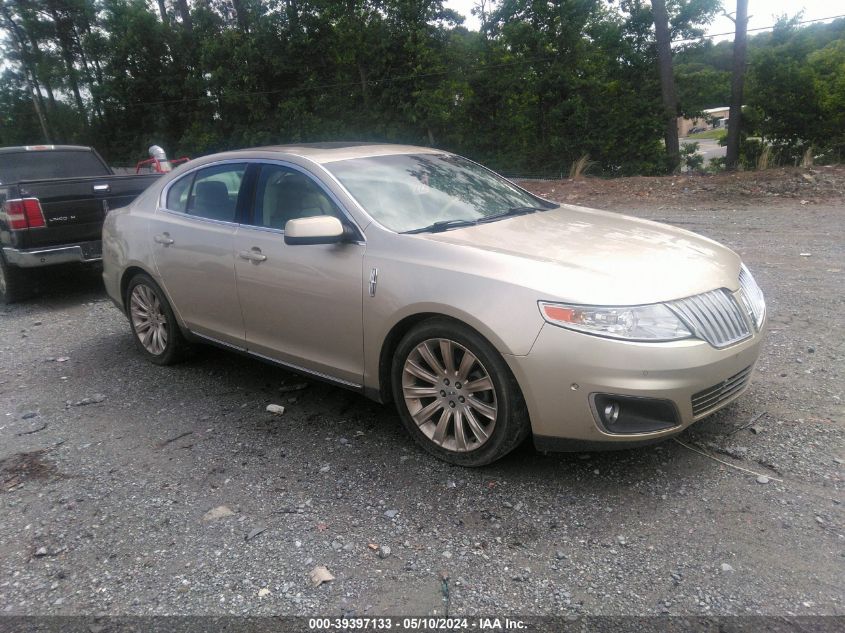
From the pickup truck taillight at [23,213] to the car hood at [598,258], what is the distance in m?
5.61

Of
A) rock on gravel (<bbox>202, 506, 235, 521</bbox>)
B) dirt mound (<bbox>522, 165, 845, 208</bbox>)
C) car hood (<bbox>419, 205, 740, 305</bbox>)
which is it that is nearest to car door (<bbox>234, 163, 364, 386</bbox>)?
car hood (<bbox>419, 205, 740, 305</bbox>)

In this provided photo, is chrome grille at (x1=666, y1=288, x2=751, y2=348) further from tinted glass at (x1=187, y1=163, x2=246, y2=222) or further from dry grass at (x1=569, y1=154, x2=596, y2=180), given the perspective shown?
dry grass at (x1=569, y1=154, x2=596, y2=180)

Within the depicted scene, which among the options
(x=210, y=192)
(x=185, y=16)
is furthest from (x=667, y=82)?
(x=185, y=16)

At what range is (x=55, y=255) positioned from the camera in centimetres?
755

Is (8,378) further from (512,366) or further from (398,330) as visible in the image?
(512,366)

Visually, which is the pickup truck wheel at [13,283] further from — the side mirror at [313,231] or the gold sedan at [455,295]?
the side mirror at [313,231]

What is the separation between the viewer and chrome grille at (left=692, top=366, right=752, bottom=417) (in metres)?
3.17

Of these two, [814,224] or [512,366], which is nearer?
[512,366]

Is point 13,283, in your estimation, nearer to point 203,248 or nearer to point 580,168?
point 203,248

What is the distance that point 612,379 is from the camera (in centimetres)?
301

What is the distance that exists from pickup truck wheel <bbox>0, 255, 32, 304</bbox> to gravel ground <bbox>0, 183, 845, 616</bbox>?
359cm

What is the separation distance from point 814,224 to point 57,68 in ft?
134

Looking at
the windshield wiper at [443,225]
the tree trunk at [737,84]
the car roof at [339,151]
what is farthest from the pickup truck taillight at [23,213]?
the tree trunk at [737,84]

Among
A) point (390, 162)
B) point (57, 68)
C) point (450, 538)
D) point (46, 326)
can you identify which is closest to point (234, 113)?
point (57, 68)
